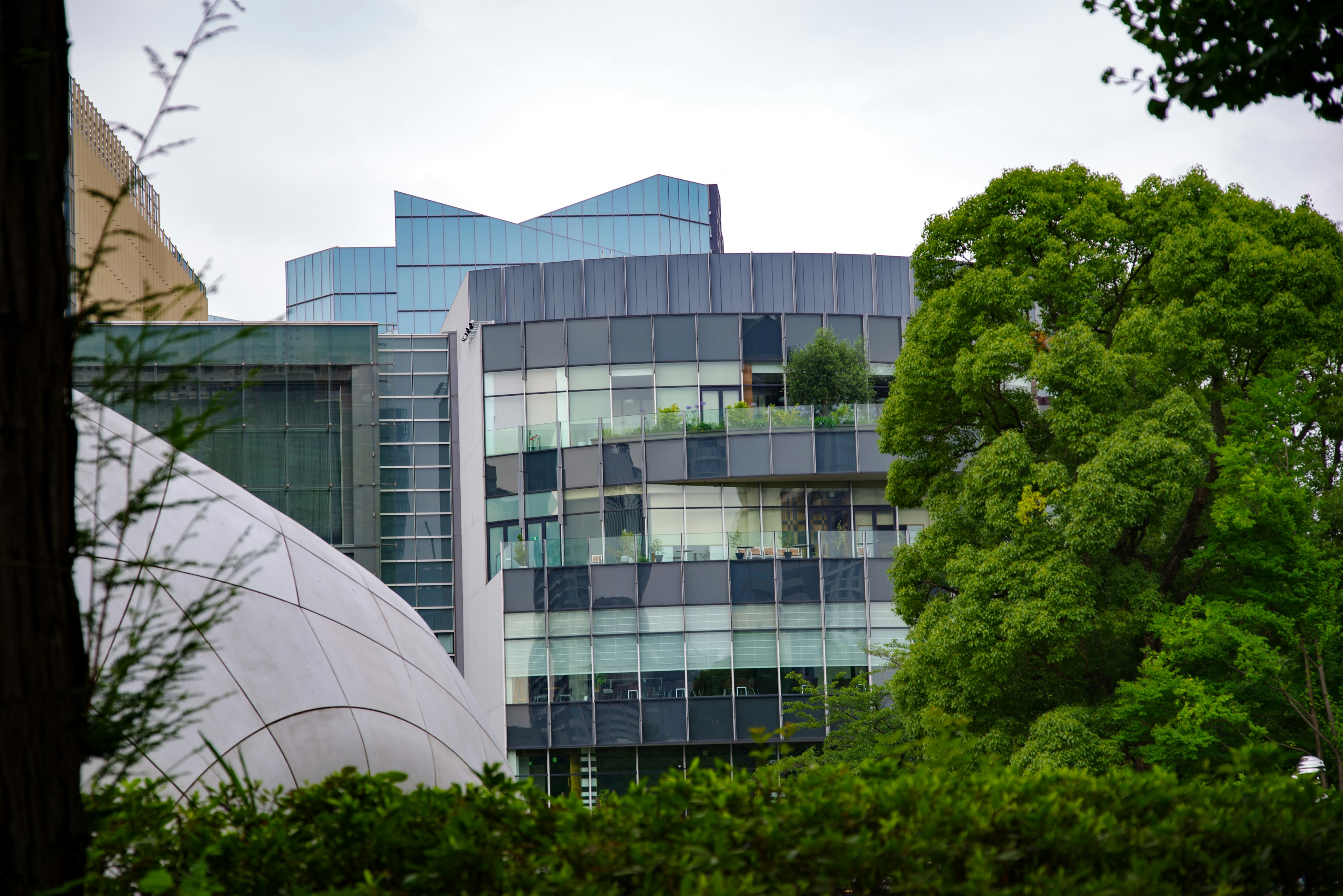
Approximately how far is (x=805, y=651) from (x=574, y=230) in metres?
42.3

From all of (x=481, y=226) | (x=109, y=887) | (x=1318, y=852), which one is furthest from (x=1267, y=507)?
(x=481, y=226)

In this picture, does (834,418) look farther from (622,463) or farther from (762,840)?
(762,840)

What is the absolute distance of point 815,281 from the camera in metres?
41.5

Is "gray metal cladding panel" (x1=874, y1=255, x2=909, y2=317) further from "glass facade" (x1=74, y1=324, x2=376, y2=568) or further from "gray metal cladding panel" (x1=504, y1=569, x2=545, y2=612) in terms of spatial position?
"glass facade" (x1=74, y1=324, x2=376, y2=568)

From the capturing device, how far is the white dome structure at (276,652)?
8500 millimetres

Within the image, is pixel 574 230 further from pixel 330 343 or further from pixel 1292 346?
pixel 1292 346

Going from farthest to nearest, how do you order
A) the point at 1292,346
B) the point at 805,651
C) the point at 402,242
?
1. the point at 402,242
2. the point at 805,651
3. the point at 1292,346

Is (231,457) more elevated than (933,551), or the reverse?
(231,457)

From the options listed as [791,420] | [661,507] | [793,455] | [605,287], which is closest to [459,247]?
[605,287]

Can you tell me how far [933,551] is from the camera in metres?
20.3

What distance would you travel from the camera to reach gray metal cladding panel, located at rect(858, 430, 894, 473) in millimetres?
36688

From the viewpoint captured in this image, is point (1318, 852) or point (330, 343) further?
point (330, 343)

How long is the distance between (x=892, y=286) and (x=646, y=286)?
862 centimetres

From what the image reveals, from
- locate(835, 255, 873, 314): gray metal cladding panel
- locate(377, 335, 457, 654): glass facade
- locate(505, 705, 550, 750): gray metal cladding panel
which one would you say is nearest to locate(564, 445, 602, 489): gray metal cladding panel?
locate(505, 705, 550, 750): gray metal cladding panel
